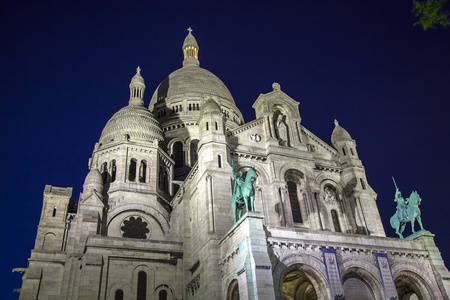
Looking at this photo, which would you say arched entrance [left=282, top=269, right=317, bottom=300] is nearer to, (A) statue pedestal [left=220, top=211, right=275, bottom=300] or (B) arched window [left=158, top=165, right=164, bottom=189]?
(A) statue pedestal [left=220, top=211, right=275, bottom=300]

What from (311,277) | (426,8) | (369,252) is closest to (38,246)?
(311,277)

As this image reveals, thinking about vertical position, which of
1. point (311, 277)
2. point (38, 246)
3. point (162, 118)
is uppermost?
point (162, 118)

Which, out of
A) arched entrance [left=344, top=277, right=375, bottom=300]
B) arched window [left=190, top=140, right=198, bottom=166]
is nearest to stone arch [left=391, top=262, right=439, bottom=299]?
arched entrance [left=344, top=277, right=375, bottom=300]

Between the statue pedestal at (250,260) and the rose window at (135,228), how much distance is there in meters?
13.8

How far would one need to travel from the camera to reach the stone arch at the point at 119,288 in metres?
30.6

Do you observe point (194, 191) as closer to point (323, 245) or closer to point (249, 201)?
point (249, 201)

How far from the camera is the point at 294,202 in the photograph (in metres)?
35.4

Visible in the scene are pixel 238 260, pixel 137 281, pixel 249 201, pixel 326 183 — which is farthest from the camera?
pixel 326 183

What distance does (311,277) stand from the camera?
2577 cm

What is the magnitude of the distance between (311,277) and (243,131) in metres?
15.1

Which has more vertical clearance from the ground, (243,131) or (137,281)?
(243,131)

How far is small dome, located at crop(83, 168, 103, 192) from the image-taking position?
124ft

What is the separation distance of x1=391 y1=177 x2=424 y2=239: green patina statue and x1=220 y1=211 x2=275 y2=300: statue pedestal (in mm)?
12758

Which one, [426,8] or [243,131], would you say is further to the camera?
[243,131]
